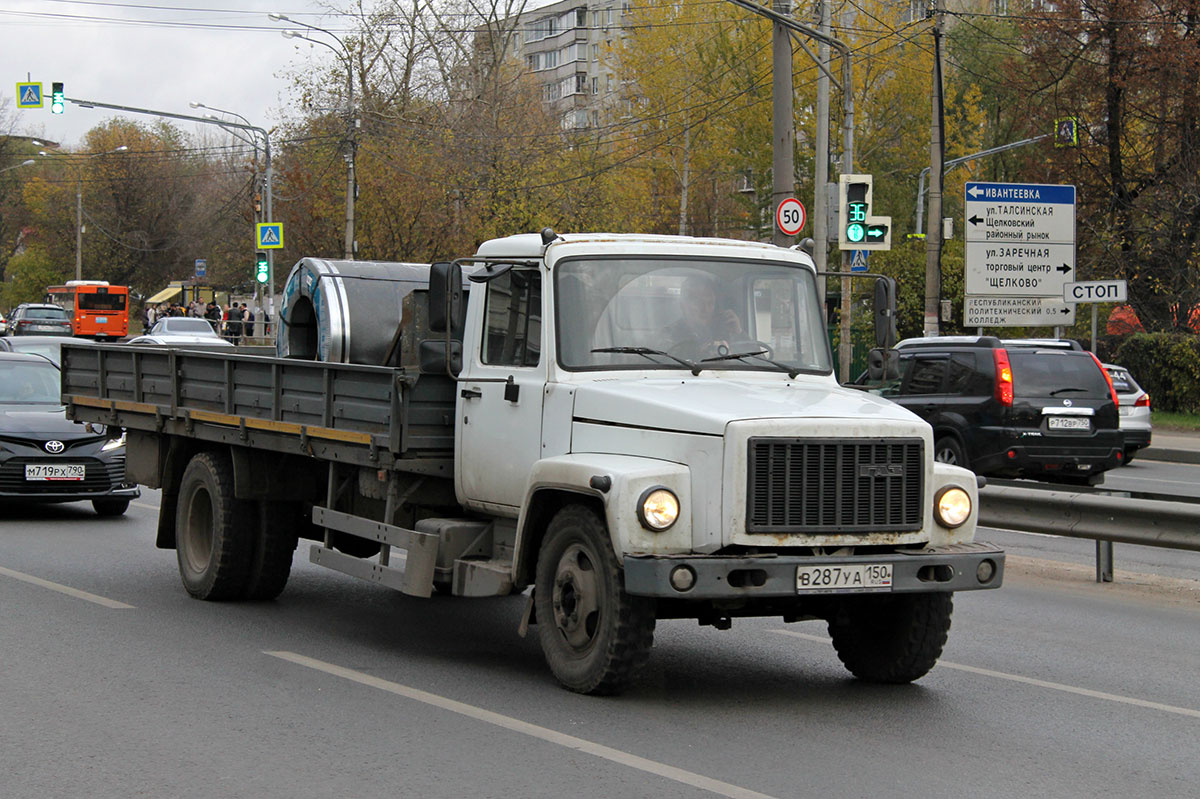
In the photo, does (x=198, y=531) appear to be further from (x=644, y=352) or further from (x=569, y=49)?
(x=569, y=49)

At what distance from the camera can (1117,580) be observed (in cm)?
1203

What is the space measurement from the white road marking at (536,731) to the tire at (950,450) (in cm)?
1071

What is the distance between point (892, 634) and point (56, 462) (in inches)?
384

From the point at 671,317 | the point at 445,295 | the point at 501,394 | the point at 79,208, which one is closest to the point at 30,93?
the point at 445,295

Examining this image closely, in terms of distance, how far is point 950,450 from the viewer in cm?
1748

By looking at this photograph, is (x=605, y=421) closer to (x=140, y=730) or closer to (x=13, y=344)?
(x=140, y=730)

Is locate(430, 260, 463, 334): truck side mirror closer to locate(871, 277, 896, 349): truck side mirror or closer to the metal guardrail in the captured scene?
locate(871, 277, 896, 349): truck side mirror

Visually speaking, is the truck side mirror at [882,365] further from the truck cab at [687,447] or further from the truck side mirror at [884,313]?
the truck cab at [687,447]

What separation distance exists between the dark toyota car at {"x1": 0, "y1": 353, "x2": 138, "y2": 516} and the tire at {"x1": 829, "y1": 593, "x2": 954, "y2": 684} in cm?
871

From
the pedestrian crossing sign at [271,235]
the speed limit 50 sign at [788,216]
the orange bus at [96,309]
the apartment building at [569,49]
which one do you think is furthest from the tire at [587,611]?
the apartment building at [569,49]

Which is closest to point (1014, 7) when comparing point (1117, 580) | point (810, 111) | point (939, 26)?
point (810, 111)

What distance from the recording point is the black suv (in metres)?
17.1

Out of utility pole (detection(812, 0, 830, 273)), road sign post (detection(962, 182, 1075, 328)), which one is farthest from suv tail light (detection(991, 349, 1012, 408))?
utility pole (detection(812, 0, 830, 273))

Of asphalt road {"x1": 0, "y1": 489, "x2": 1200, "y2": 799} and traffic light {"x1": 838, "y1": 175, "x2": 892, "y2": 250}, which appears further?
traffic light {"x1": 838, "y1": 175, "x2": 892, "y2": 250}
